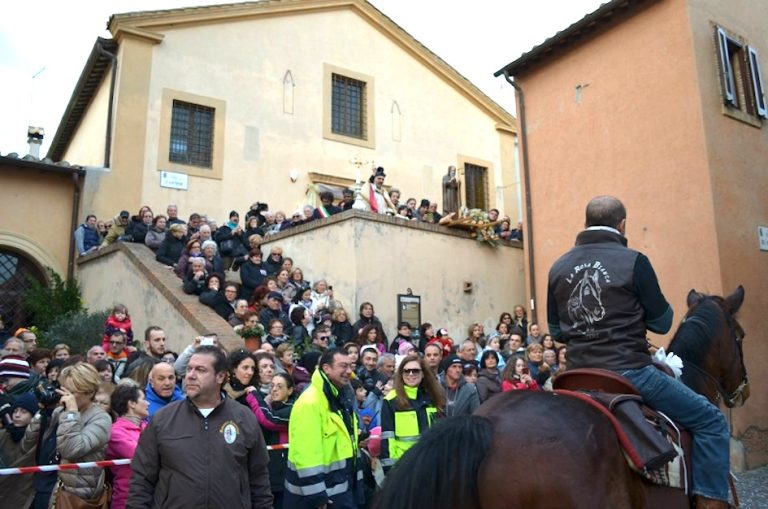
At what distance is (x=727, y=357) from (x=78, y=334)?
1140 cm

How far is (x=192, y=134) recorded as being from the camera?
19906mm

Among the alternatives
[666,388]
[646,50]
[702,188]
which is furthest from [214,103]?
[666,388]

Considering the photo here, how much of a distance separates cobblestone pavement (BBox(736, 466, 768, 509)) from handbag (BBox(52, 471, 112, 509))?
7906 millimetres

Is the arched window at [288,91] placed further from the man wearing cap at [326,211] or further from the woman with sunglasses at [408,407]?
the woman with sunglasses at [408,407]

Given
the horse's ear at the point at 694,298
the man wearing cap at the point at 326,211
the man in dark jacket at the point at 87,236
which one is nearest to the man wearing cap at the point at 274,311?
the man wearing cap at the point at 326,211

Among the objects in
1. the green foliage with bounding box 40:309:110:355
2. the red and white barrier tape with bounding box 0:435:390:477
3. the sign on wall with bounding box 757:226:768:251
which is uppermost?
the sign on wall with bounding box 757:226:768:251

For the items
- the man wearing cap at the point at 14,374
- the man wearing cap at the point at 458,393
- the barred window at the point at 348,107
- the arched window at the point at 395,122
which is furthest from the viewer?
the arched window at the point at 395,122

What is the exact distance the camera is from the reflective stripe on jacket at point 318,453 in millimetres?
5156

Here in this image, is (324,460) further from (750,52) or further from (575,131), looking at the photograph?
(750,52)

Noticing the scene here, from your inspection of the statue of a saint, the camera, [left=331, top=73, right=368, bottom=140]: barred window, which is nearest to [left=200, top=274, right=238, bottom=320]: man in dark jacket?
the camera

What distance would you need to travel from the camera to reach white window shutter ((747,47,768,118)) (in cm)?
1380

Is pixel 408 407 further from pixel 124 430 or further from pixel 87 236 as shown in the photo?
pixel 87 236

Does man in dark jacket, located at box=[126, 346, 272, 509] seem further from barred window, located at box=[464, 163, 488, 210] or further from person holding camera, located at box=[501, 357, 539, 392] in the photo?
barred window, located at box=[464, 163, 488, 210]

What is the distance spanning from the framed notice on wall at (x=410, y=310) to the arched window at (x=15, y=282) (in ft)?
31.1
